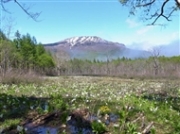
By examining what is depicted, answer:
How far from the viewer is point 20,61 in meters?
72.5

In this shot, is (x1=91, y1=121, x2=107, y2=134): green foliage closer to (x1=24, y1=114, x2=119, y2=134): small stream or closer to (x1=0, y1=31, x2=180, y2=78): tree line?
(x1=24, y1=114, x2=119, y2=134): small stream

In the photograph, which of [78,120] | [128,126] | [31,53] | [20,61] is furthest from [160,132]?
[31,53]

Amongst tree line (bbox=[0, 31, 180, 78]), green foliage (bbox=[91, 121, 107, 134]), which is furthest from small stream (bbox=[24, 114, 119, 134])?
tree line (bbox=[0, 31, 180, 78])

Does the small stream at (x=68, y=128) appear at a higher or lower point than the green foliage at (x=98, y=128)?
lower

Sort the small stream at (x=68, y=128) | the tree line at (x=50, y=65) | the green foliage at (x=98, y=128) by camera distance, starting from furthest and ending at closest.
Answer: the tree line at (x=50, y=65) → the small stream at (x=68, y=128) → the green foliage at (x=98, y=128)

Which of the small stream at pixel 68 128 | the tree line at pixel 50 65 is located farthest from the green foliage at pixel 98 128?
the tree line at pixel 50 65

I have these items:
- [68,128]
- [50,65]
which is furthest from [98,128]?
[50,65]

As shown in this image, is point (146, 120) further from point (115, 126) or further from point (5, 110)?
point (5, 110)

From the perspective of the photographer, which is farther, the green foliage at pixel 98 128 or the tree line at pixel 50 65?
the tree line at pixel 50 65

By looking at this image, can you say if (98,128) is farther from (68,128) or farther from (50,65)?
(50,65)

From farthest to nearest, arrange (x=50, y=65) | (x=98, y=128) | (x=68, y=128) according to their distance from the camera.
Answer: (x=50, y=65) < (x=68, y=128) < (x=98, y=128)

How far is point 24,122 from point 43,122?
43 centimetres

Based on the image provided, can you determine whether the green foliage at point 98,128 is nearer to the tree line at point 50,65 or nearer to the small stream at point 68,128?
the small stream at point 68,128

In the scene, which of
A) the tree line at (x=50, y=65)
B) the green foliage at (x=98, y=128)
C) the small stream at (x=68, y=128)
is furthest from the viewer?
the tree line at (x=50, y=65)
